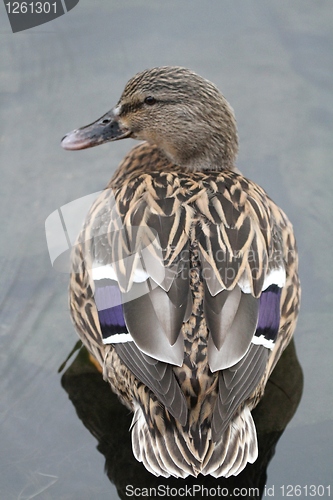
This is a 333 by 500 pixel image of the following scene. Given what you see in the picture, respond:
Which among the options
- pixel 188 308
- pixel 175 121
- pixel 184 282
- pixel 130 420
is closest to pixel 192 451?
pixel 188 308

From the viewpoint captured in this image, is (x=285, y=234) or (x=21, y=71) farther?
(x=21, y=71)

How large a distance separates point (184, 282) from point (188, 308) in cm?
13

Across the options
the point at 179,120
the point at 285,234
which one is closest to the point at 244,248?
the point at 285,234

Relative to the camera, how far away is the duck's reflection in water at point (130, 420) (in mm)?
4586

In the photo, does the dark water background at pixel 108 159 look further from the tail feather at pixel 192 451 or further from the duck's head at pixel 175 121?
the duck's head at pixel 175 121

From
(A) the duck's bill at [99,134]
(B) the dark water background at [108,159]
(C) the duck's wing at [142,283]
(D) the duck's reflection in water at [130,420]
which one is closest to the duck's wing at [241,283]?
(C) the duck's wing at [142,283]

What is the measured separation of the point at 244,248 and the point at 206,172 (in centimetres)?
89

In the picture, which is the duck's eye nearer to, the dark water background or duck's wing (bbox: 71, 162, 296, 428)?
duck's wing (bbox: 71, 162, 296, 428)

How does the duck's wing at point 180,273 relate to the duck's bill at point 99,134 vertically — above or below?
below

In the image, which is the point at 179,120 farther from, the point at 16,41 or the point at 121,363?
the point at 16,41

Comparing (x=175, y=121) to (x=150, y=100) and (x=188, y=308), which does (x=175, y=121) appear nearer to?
(x=150, y=100)

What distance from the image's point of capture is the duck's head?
16.6 ft

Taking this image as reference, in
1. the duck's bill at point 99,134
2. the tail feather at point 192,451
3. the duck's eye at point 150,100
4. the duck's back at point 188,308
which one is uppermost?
the duck's eye at point 150,100

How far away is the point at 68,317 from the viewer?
5426mm
